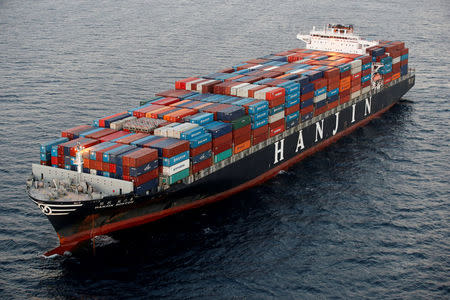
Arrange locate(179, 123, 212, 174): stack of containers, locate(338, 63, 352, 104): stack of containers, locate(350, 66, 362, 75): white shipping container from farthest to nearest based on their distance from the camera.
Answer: locate(350, 66, 362, 75): white shipping container, locate(338, 63, 352, 104): stack of containers, locate(179, 123, 212, 174): stack of containers

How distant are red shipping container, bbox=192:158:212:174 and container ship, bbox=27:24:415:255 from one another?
0.12 metres

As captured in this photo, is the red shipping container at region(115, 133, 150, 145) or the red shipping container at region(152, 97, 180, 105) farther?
the red shipping container at region(152, 97, 180, 105)

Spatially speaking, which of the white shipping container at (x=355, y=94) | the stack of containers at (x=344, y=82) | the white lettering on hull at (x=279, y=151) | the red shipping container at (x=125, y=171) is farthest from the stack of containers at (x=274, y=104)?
the red shipping container at (x=125, y=171)

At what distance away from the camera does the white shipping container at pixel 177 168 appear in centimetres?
5219

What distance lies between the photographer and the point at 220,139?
190 feet

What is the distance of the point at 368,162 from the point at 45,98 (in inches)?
1950

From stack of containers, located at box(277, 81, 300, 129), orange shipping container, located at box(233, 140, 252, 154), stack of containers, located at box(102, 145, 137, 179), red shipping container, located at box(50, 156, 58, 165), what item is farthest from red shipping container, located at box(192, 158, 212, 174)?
stack of containers, located at box(277, 81, 300, 129)

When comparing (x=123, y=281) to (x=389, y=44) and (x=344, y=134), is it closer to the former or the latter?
(x=344, y=134)

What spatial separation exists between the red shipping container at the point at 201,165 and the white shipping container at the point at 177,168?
117 centimetres

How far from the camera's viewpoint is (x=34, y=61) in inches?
4331

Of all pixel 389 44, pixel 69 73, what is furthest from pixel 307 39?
pixel 69 73

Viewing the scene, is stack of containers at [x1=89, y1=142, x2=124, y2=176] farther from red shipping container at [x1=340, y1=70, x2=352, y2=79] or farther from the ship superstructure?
the ship superstructure

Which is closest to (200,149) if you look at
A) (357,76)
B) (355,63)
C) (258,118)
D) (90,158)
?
(258,118)

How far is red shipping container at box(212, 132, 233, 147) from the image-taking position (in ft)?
188
